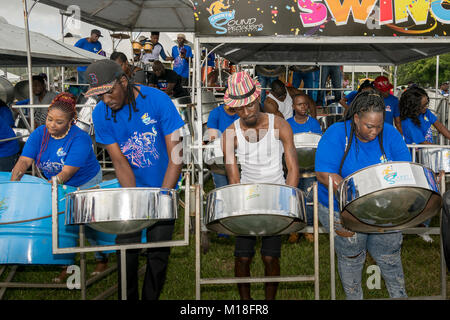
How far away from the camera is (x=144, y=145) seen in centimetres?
216

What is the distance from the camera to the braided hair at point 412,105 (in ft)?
12.6

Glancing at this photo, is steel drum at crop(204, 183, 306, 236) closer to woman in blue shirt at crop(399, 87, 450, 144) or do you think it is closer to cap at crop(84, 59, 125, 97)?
cap at crop(84, 59, 125, 97)

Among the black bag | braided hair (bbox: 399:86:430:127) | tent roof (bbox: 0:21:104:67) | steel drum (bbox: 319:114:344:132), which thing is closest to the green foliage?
steel drum (bbox: 319:114:344:132)

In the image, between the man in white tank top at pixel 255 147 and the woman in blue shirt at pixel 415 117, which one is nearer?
the man in white tank top at pixel 255 147

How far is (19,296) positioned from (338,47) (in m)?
3.47

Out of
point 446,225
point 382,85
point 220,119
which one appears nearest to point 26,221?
point 446,225

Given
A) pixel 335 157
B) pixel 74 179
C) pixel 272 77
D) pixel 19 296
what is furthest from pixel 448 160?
pixel 272 77

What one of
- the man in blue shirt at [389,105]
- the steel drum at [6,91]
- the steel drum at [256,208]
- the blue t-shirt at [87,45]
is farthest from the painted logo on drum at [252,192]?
the blue t-shirt at [87,45]

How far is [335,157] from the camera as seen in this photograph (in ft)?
6.94

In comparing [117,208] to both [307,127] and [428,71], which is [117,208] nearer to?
[307,127]

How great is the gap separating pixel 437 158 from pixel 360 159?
3.72 ft

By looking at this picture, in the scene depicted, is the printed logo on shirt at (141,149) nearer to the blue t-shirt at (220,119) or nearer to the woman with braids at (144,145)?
the woman with braids at (144,145)

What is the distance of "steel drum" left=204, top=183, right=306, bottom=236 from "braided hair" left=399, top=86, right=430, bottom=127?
2.29m

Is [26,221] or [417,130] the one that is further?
[417,130]
